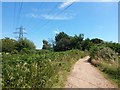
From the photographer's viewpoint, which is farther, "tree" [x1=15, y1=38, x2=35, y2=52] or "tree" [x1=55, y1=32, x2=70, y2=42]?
"tree" [x1=55, y1=32, x2=70, y2=42]

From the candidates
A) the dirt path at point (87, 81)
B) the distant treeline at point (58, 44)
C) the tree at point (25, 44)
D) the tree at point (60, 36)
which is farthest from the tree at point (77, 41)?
the dirt path at point (87, 81)

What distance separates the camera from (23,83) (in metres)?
8.52

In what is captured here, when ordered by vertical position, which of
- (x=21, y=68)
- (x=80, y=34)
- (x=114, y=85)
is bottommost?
(x=114, y=85)

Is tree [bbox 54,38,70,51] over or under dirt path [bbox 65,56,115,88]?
over

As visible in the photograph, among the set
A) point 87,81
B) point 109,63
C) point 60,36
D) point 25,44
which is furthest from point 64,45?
point 87,81

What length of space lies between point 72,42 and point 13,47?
1952 cm

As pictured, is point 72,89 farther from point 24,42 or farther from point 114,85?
point 24,42

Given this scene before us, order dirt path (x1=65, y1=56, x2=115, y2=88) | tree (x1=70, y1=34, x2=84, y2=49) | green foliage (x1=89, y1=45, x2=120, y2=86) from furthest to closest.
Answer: tree (x1=70, y1=34, x2=84, y2=49)
green foliage (x1=89, y1=45, x2=120, y2=86)
dirt path (x1=65, y1=56, x2=115, y2=88)

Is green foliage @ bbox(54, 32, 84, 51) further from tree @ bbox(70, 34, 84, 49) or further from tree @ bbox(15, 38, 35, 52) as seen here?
tree @ bbox(15, 38, 35, 52)

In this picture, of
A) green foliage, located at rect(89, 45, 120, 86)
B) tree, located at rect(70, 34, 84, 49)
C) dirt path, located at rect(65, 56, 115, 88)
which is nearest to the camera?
dirt path, located at rect(65, 56, 115, 88)

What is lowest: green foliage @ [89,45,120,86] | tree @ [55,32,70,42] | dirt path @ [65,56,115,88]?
dirt path @ [65,56,115,88]

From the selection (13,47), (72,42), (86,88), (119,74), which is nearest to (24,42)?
(13,47)

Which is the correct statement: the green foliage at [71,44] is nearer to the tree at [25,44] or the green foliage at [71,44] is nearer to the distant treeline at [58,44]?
the distant treeline at [58,44]

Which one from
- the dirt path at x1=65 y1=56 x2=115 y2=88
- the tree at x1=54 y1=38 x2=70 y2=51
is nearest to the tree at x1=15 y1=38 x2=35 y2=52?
the tree at x1=54 y1=38 x2=70 y2=51
